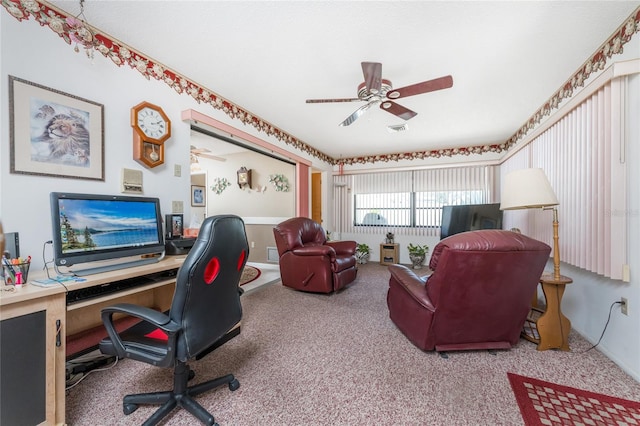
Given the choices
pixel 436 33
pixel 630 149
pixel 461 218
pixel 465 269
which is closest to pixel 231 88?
pixel 436 33

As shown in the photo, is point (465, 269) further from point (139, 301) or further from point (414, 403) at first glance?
point (139, 301)

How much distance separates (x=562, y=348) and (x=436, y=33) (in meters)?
2.58

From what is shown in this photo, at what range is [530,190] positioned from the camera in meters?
1.96

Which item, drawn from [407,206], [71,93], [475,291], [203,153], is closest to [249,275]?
[203,153]

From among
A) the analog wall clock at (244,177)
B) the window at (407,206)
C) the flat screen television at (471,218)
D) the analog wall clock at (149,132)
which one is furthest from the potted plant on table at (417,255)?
the analog wall clock at (149,132)

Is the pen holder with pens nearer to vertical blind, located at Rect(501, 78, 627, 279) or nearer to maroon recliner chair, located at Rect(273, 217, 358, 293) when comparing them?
maroon recliner chair, located at Rect(273, 217, 358, 293)

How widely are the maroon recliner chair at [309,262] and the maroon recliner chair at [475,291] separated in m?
1.28

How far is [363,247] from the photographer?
17.7 ft

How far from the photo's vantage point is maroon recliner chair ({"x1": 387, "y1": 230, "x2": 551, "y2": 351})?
1.56 m

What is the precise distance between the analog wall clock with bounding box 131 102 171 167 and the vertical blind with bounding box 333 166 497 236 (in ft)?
12.5

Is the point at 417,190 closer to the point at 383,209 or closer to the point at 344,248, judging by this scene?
the point at 383,209

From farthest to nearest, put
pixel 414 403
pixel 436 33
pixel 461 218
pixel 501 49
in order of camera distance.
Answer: pixel 461 218
pixel 501 49
pixel 436 33
pixel 414 403

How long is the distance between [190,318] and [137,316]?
0.70 ft

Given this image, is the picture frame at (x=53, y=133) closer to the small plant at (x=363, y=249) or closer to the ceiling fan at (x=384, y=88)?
the ceiling fan at (x=384, y=88)
